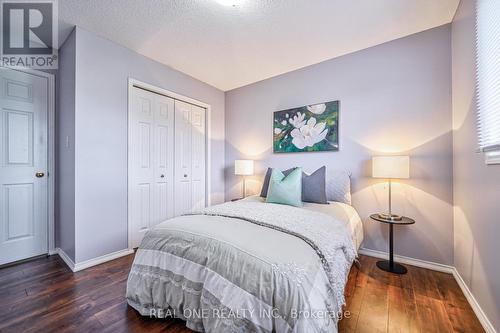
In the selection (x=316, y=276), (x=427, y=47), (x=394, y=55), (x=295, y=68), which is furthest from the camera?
(x=295, y=68)

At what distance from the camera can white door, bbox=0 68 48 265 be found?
2.17 meters

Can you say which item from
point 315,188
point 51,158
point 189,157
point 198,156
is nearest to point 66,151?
point 51,158

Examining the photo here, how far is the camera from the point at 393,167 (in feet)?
6.50

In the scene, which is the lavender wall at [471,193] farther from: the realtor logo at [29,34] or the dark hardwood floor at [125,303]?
the realtor logo at [29,34]

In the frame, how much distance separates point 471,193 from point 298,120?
1.92 m

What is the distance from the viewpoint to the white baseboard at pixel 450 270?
1.33m

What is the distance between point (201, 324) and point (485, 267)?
6.21 feet

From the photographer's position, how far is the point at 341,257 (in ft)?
4.43

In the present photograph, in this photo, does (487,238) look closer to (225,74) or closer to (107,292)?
(107,292)

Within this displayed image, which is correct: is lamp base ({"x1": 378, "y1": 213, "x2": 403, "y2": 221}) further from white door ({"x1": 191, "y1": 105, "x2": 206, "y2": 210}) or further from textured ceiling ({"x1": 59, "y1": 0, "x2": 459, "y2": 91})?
white door ({"x1": 191, "y1": 105, "x2": 206, "y2": 210})

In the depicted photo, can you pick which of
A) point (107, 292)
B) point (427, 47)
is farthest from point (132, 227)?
point (427, 47)

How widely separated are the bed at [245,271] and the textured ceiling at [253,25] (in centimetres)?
185

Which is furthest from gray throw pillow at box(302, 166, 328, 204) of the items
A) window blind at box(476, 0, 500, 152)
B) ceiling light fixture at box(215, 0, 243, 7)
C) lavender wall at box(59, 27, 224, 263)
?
lavender wall at box(59, 27, 224, 263)

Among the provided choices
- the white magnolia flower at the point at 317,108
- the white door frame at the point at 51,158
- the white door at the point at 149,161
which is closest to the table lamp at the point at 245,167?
the white door at the point at 149,161
